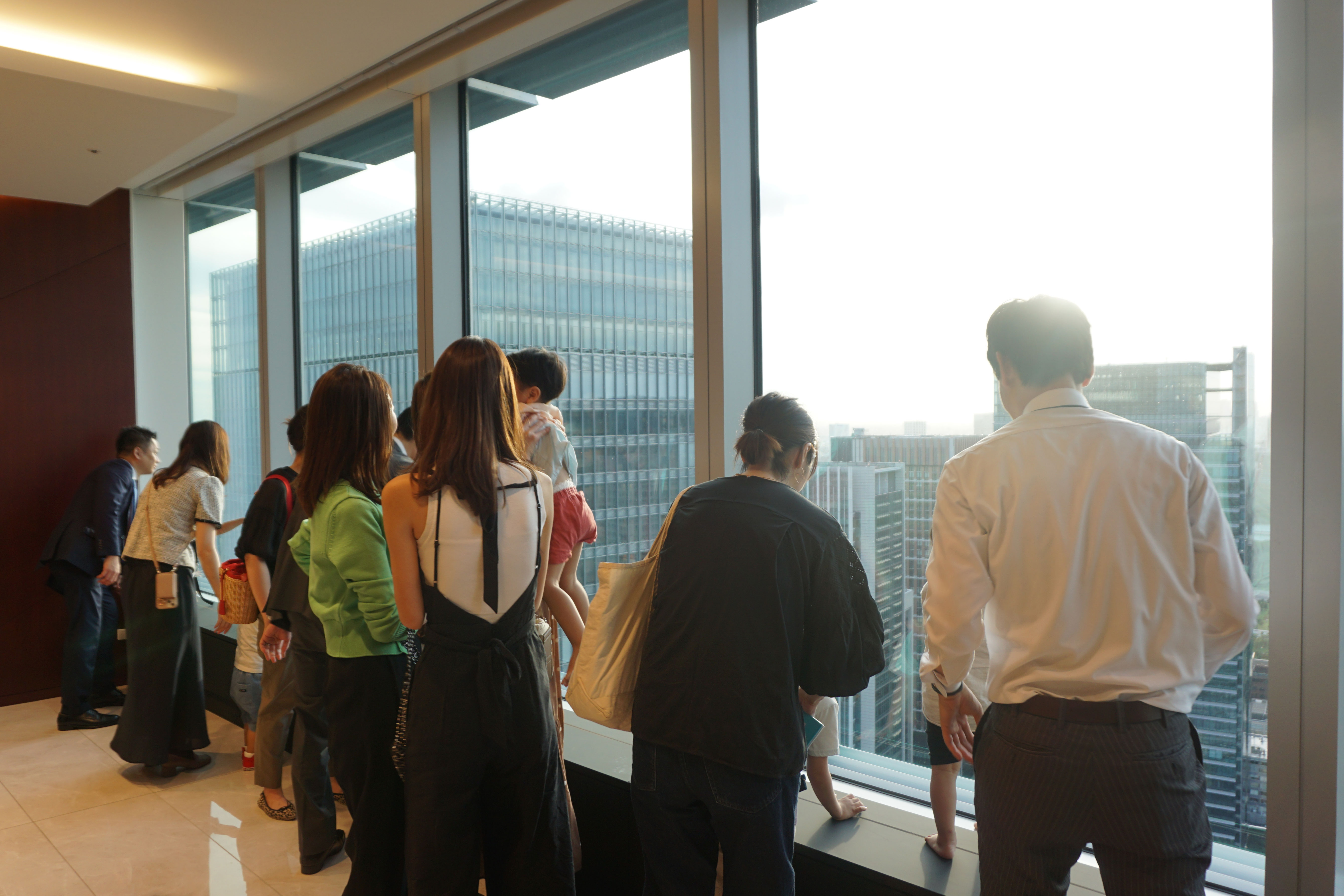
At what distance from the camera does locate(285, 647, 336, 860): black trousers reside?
9.61ft

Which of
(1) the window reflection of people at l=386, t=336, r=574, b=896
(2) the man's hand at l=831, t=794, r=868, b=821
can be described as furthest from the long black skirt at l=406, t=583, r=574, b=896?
(2) the man's hand at l=831, t=794, r=868, b=821

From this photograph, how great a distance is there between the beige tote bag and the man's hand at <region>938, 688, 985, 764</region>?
687 mm

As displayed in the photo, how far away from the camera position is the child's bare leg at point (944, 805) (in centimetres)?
207

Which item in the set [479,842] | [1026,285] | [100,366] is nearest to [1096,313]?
[1026,285]

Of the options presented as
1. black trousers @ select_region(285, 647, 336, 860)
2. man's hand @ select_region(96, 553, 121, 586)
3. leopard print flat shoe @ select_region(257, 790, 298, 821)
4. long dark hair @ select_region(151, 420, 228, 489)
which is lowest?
leopard print flat shoe @ select_region(257, 790, 298, 821)

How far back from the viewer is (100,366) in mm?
5645

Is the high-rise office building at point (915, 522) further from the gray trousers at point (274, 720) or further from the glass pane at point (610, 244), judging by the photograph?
the gray trousers at point (274, 720)

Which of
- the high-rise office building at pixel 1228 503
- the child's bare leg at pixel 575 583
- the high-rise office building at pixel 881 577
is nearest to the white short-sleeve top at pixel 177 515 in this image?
the child's bare leg at pixel 575 583

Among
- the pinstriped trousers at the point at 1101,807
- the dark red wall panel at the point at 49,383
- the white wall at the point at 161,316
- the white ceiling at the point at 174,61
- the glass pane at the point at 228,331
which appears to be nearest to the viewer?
the pinstriped trousers at the point at 1101,807

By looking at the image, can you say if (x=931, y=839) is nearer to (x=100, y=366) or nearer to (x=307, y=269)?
(x=307, y=269)

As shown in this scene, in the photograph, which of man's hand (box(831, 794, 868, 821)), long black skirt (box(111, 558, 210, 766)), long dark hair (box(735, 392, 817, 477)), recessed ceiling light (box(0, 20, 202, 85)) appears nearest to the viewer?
long dark hair (box(735, 392, 817, 477))

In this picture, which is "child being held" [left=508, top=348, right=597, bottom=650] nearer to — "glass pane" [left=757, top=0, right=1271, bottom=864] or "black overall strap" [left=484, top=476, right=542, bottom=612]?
"black overall strap" [left=484, top=476, right=542, bottom=612]

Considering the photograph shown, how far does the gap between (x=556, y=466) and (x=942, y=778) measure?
1379 mm

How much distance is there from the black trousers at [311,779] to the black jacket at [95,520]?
8.42 feet
